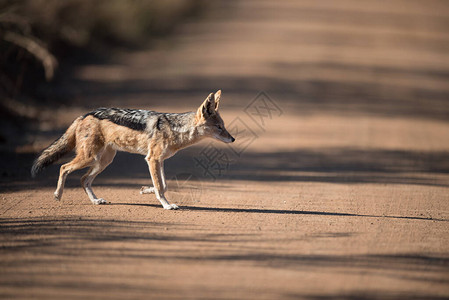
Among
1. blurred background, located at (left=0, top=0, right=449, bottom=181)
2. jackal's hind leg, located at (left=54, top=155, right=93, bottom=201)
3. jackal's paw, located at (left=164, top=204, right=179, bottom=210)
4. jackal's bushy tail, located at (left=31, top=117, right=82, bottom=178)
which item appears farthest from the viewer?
blurred background, located at (left=0, top=0, right=449, bottom=181)

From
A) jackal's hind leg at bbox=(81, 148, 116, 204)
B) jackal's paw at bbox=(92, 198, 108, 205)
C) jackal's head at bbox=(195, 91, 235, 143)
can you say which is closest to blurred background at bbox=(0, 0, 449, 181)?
jackal's hind leg at bbox=(81, 148, 116, 204)

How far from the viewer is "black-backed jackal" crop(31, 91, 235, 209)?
821 centimetres

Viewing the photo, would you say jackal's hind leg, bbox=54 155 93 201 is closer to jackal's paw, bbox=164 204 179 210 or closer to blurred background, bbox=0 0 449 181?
jackal's paw, bbox=164 204 179 210

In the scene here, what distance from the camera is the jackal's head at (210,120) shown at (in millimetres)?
8453

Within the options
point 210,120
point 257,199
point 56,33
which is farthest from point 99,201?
point 56,33

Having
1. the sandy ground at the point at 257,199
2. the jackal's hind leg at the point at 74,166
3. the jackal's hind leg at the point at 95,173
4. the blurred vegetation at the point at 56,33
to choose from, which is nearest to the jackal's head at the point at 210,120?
the sandy ground at the point at 257,199

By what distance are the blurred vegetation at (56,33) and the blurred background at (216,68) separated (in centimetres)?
6

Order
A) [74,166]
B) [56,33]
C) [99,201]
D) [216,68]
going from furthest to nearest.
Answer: [216,68]
[56,33]
[99,201]
[74,166]

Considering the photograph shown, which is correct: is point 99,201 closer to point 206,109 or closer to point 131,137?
point 131,137

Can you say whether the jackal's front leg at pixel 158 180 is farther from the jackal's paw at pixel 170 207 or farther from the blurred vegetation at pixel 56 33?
the blurred vegetation at pixel 56 33

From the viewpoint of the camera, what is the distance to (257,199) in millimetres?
9164

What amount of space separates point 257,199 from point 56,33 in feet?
46.9

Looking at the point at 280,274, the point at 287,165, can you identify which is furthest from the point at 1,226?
the point at 287,165

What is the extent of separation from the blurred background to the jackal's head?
3865mm
